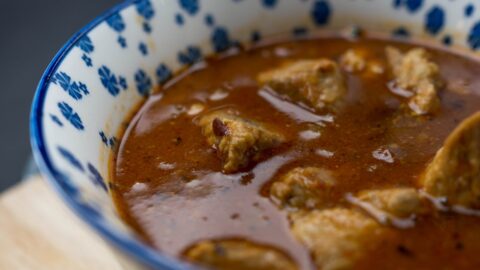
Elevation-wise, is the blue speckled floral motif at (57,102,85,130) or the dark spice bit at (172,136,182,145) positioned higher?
the blue speckled floral motif at (57,102,85,130)

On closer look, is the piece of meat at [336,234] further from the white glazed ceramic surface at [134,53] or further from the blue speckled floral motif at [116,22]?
the blue speckled floral motif at [116,22]

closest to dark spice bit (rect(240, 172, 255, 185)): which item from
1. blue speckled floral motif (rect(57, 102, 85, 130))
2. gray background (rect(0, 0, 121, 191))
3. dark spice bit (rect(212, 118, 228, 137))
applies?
dark spice bit (rect(212, 118, 228, 137))

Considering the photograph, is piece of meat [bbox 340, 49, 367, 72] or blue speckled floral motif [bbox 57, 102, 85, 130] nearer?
blue speckled floral motif [bbox 57, 102, 85, 130]

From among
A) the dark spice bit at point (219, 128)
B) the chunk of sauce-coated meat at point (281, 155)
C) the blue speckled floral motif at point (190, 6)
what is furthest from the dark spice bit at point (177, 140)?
the blue speckled floral motif at point (190, 6)

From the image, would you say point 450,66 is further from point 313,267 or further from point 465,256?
point 313,267

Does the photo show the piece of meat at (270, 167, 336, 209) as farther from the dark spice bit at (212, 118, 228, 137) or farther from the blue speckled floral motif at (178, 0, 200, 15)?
the blue speckled floral motif at (178, 0, 200, 15)

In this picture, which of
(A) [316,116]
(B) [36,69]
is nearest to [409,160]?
(A) [316,116]

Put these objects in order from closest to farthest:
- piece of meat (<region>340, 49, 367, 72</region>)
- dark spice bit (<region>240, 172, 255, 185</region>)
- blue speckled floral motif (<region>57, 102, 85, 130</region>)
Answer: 1. blue speckled floral motif (<region>57, 102, 85, 130</region>)
2. dark spice bit (<region>240, 172, 255, 185</region>)
3. piece of meat (<region>340, 49, 367, 72</region>)
